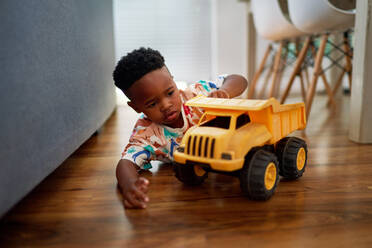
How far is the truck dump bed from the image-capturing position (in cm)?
66

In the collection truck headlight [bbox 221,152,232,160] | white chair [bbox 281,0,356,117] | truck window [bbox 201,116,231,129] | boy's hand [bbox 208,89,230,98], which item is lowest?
truck headlight [bbox 221,152,232,160]

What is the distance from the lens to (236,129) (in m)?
0.68

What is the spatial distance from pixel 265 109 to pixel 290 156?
0.14m

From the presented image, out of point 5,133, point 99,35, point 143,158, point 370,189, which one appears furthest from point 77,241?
point 99,35

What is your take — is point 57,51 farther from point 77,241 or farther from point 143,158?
point 77,241

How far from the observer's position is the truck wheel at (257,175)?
646 millimetres

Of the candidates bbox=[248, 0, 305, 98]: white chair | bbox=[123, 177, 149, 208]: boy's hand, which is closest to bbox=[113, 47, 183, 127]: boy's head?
bbox=[123, 177, 149, 208]: boy's hand

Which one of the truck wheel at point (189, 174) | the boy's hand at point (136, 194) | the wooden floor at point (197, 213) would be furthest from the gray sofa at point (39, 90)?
the truck wheel at point (189, 174)

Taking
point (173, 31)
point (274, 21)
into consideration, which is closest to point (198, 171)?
point (274, 21)

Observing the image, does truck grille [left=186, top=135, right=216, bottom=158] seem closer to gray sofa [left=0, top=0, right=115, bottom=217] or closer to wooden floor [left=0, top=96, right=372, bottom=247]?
wooden floor [left=0, top=96, right=372, bottom=247]

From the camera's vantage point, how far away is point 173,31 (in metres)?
3.15

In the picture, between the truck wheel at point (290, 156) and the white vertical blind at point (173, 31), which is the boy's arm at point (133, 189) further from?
the white vertical blind at point (173, 31)

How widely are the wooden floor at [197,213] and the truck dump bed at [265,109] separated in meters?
0.13

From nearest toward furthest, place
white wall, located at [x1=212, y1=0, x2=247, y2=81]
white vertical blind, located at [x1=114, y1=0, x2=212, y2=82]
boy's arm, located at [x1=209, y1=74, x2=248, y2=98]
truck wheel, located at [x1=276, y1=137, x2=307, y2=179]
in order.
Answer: truck wheel, located at [x1=276, y1=137, x2=307, y2=179]
boy's arm, located at [x1=209, y1=74, x2=248, y2=98]
white wall, located at [x1=212, y1=0, x2=247, y2=81]
white vertical blind, located at [x1=114, y1=0, x2=212, y2=82]
